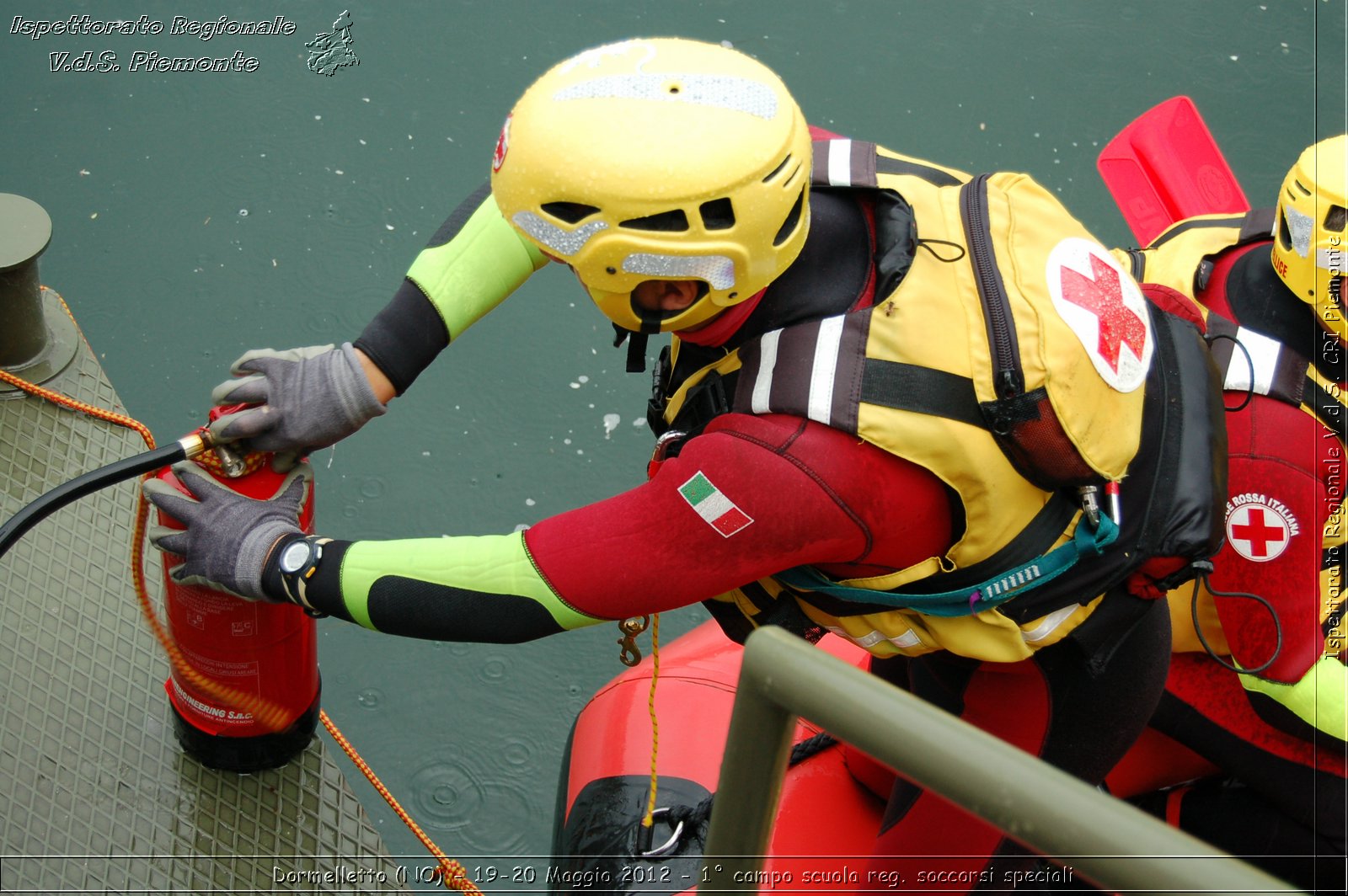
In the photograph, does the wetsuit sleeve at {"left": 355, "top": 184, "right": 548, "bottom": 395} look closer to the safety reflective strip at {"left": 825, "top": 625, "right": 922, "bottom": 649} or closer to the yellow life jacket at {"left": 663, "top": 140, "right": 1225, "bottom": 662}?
the yellow life jacket at {"left": 663, "top": 140, "right": 1225, "bottom": 662}

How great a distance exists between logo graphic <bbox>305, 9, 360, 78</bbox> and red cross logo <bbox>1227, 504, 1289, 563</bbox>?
2886 mm

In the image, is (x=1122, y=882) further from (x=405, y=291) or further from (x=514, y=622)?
(x=405, y=291)

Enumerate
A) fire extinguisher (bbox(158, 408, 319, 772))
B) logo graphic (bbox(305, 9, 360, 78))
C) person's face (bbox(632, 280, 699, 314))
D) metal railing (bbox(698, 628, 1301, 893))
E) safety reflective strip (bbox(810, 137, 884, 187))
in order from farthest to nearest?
logo graphic (bbox(305, 9, 360, 78)), fire extinguisher (bbox(158, 408, 319, 772)), safety reflective strip (bbox(810, 137, 884, 187)), person's face (bbox(632, 280, 699, 314)), metal railing (bbox(698, 628, 1301, 893))

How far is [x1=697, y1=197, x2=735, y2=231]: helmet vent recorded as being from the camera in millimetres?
1471

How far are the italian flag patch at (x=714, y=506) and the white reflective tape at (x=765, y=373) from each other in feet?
0.38

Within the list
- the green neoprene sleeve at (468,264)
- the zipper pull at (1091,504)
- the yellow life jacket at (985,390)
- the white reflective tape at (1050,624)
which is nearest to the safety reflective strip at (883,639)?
the yellow life jacket at (985,390)

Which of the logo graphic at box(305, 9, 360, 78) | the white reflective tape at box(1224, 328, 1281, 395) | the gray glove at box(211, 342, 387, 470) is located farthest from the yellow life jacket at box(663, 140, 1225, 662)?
the logo graphic at box(305, 9, 360, 78)

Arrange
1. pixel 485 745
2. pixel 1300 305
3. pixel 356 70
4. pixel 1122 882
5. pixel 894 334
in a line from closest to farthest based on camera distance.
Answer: pixel 1122 882
pixel 894 334
pixel 1300 305
pixel 485 745
pixel 356 70

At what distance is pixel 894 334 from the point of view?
1527 millimetres

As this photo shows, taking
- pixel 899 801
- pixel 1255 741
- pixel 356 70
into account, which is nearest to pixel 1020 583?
pixel 899 801

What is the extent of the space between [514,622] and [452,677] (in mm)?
1455

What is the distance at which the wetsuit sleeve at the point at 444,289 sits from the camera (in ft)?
6.39

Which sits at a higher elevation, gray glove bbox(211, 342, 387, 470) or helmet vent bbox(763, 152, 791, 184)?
helmet vent bbox(763, 152, 791, 184)

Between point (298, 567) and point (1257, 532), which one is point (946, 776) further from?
point (1257, 532)
